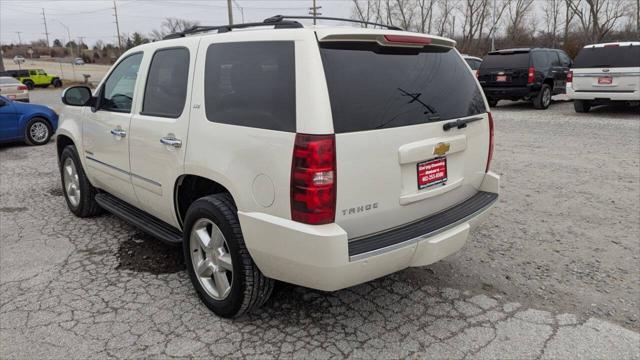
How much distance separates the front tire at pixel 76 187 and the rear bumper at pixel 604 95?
1227 cm

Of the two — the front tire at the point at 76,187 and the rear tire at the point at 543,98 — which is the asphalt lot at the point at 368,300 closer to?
the front tire at the point at 76,187

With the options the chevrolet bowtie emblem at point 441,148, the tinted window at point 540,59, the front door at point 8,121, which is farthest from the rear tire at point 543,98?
the front door at point 8,121

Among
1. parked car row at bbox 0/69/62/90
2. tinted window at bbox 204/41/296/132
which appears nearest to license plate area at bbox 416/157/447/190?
tinted window at bbox 204/41/296/132

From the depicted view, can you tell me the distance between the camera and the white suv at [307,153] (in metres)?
2.51

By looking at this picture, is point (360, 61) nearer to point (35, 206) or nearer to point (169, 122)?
point (169, 122)

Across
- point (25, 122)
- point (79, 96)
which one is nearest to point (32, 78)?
point (25, 122)

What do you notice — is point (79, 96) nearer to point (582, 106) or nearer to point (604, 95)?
point (604, 95)

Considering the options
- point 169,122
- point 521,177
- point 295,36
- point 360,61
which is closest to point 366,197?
point 360,61

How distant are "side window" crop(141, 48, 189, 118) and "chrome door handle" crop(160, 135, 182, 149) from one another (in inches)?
6.3

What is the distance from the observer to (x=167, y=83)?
11.7ft

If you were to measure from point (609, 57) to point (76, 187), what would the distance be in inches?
498

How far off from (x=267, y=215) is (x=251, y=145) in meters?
0.41

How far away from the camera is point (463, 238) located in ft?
10.1

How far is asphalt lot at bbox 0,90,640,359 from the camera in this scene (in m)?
2.89
